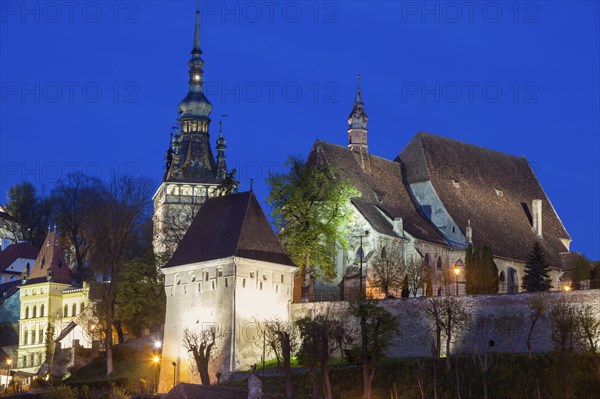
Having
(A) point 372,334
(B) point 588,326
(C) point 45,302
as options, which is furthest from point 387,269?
(C) point 45,302

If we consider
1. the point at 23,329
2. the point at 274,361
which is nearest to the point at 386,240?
the point at 274,361

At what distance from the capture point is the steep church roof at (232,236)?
206 feet

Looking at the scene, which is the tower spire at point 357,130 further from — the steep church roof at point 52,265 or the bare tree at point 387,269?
the steep church roof at point 52,265

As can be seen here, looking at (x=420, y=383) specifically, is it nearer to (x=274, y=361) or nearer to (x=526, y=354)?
(x=526, y=354)

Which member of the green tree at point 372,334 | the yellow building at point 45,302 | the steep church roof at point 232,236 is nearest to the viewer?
the green tree at point 372,334

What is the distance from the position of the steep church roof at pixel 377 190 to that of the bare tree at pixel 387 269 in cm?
127

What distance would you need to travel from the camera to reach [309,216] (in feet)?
233

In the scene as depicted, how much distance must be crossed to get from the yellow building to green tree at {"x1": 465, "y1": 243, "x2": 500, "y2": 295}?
33.8 meters

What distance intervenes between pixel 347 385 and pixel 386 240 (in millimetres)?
19385

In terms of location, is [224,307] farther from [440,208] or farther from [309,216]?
[440,208]

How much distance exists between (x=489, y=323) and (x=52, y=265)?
162ft

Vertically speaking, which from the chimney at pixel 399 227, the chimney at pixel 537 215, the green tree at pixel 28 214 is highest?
the green tree at pixel 28 214

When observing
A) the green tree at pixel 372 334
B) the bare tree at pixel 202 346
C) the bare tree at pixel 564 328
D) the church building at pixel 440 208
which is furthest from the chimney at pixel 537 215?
the bare tree at pixel 202 346

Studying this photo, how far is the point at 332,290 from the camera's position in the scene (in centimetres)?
7256
